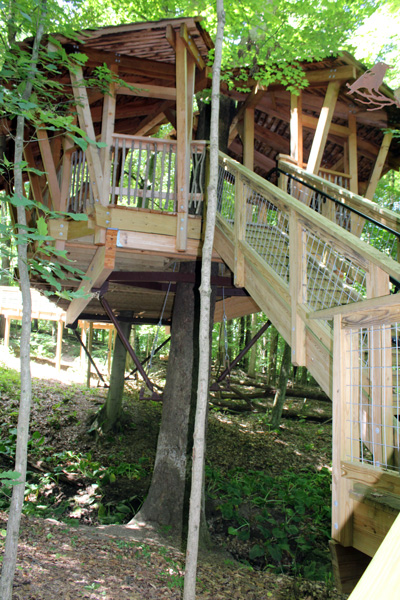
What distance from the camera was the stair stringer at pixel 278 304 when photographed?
143 inches

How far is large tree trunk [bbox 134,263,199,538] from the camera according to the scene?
6949 millimetres

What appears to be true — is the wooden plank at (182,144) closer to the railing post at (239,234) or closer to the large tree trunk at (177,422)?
the railing post at (239,234)

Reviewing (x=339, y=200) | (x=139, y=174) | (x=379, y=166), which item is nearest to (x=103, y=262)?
(x=139, y=174)

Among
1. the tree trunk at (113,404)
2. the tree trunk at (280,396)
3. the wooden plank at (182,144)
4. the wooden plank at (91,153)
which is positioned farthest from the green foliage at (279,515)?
A: the wooden plank at (91,153)

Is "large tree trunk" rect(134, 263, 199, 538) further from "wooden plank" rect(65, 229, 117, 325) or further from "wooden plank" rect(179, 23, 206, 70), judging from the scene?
"wooden plank" rect(179, 23, 206, 70)

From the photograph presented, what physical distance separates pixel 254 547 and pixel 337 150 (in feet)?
29.2

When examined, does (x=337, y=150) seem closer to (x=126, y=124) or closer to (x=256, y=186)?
(x=126, y=124)

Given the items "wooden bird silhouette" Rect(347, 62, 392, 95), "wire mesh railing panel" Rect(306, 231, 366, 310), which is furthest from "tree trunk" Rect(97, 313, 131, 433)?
"wooden bird silhouette" Rect(347, 62, 392, 95)

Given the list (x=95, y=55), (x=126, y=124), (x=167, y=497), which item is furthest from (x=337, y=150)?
(x=167, y=497)

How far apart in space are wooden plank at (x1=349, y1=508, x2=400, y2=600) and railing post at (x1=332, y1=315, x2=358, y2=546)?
2.25 meters

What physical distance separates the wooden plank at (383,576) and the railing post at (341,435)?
2250 mm

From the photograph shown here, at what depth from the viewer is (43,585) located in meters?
4.15

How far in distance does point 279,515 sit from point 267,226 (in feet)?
17.0

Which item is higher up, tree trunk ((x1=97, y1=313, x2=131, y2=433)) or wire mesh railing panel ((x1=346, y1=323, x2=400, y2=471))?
wire mesh railing panel ((x1=346, y1=323, x2=400, y2=471))
